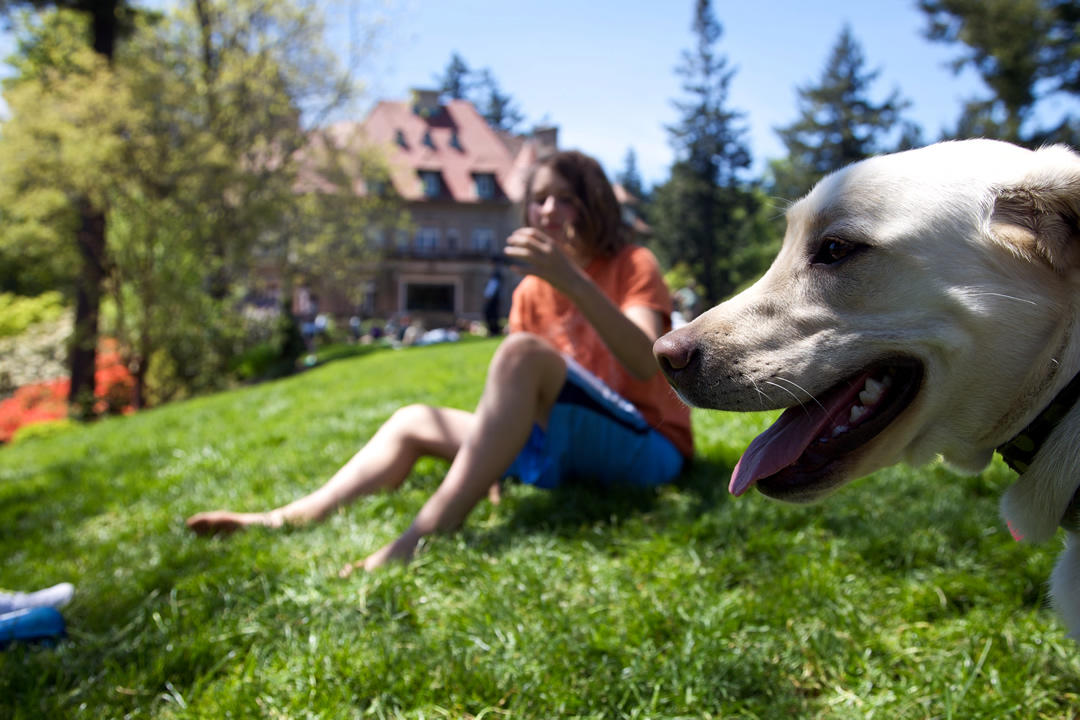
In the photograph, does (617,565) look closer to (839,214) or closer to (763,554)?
(763,554)

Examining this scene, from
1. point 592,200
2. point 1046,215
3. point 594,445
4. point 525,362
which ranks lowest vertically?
point 594,445

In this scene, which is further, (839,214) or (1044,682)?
(1044,682)

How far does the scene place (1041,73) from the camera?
22.3 metres

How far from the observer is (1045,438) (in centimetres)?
152

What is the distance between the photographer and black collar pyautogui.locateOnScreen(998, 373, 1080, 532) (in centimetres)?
147

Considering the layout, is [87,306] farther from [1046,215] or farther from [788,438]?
[1046,215]

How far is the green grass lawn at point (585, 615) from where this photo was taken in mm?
1958

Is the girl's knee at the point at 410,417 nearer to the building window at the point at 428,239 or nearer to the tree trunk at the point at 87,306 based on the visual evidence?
the tree trunk at the point at 87,306

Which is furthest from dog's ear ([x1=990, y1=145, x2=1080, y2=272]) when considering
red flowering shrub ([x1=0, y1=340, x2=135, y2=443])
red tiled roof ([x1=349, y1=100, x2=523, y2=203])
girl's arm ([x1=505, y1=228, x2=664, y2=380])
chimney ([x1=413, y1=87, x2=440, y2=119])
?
chimney ([x1=413, y1=87, x2=440, y2=119])

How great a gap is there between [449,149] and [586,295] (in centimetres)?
4307

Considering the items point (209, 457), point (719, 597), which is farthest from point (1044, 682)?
point (209, 457)

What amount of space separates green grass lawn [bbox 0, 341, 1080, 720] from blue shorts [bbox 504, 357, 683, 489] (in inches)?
5.1

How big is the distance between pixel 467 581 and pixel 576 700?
778 millimetres

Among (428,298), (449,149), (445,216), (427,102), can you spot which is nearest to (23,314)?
(428,298)
